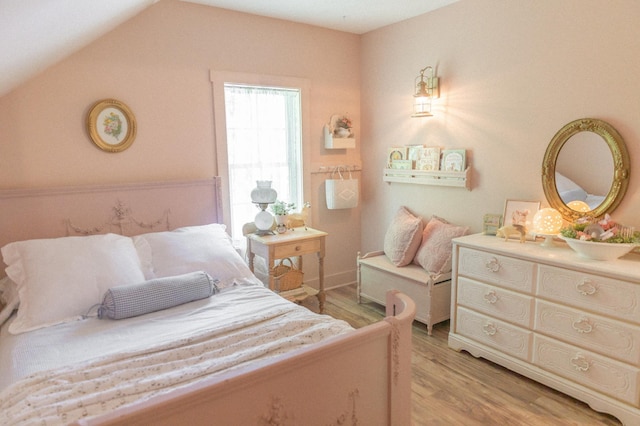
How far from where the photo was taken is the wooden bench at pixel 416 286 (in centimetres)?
312

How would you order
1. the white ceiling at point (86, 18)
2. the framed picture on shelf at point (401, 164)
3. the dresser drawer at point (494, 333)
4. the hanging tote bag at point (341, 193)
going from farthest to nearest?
the hanging tote bag at point (341, 193) → the framed picture on shelf at point (401, 164) → the dresser drawer at point (494, 333) → the white ceiling at point (86, 18)

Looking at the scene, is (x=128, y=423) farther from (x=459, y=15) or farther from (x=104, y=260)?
(x=459, y=15)

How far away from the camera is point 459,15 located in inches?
124

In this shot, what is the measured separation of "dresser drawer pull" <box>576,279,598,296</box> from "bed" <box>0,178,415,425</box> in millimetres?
1201

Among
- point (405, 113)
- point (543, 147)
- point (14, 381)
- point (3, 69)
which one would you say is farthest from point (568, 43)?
point (14, 381)

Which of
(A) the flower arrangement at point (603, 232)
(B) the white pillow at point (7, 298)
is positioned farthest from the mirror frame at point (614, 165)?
(B) the white pillow at point (7, 298)

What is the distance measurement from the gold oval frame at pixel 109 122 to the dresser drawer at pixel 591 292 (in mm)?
2784

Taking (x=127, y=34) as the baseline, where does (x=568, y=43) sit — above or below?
below

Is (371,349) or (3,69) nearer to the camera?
(371,349)

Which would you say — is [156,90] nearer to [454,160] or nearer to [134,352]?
[134,352]

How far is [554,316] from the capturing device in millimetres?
2338

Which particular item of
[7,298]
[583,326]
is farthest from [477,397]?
[7,298]

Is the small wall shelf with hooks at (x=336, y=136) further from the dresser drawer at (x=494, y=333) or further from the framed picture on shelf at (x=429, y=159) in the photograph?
the dresser drawer at (x=494, y=333)

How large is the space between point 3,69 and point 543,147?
3031 millimetres
